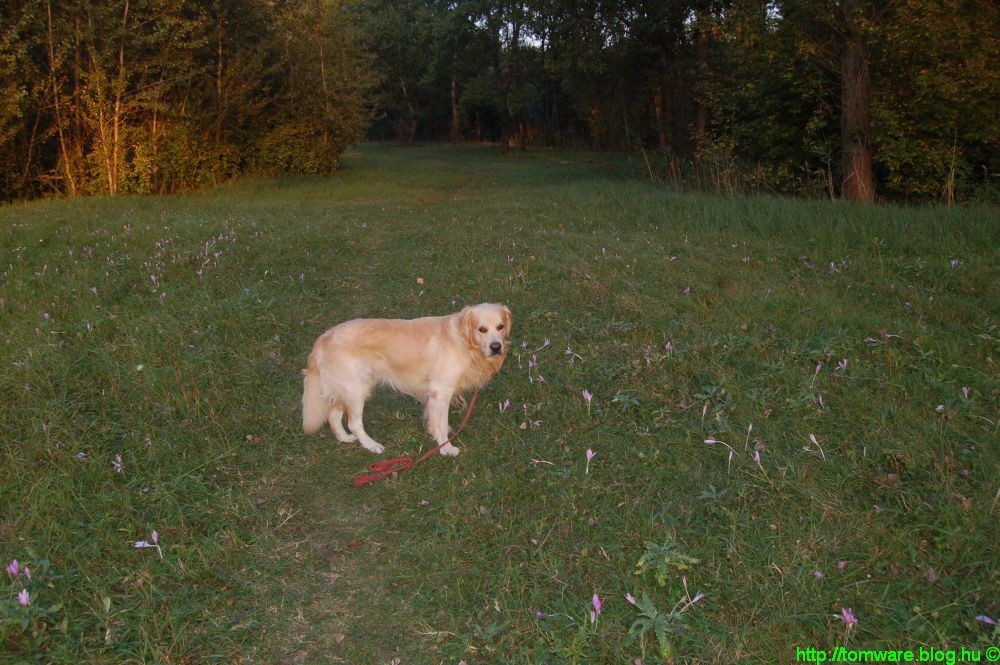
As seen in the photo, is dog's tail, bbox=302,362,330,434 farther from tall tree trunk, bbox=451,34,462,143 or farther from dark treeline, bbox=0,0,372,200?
tall tree trunk, bbox=451,34,462,143

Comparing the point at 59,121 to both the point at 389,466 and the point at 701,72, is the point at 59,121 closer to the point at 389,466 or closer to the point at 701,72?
the point at 389,466

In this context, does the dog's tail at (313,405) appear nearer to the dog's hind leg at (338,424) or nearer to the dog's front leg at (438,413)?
the dog's hind leg at (338,424)

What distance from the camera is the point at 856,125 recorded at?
12391 mm

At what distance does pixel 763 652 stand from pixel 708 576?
1.60ft

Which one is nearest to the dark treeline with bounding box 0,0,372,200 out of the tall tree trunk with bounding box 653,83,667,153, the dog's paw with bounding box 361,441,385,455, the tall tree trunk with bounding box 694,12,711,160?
the tall tree trunk with bounding box 653,83,667,153

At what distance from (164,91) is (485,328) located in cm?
1918

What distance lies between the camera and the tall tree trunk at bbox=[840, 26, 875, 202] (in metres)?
12.3

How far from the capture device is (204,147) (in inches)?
855

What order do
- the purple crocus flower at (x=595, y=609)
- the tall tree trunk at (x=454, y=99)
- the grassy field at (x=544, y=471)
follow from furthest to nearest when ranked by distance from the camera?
1. the tall tree trunk at (x=454, y=99)
2. the grassy field at (x=544, y=471)
3. the purple crocus flower at (x=595, y=609)

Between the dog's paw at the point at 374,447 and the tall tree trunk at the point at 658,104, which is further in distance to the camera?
the tall tree trunk at the point at 658,104

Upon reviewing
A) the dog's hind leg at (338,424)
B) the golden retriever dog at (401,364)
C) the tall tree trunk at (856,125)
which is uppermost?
the tall tree trunk at (856,125)

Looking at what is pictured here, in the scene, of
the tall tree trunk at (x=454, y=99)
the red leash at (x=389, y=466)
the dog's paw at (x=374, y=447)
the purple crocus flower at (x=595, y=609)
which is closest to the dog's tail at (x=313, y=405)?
the dog's paw at (x=374, y=447)

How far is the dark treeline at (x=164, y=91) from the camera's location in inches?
648

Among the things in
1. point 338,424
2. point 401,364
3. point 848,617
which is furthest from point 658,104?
point 848,617
